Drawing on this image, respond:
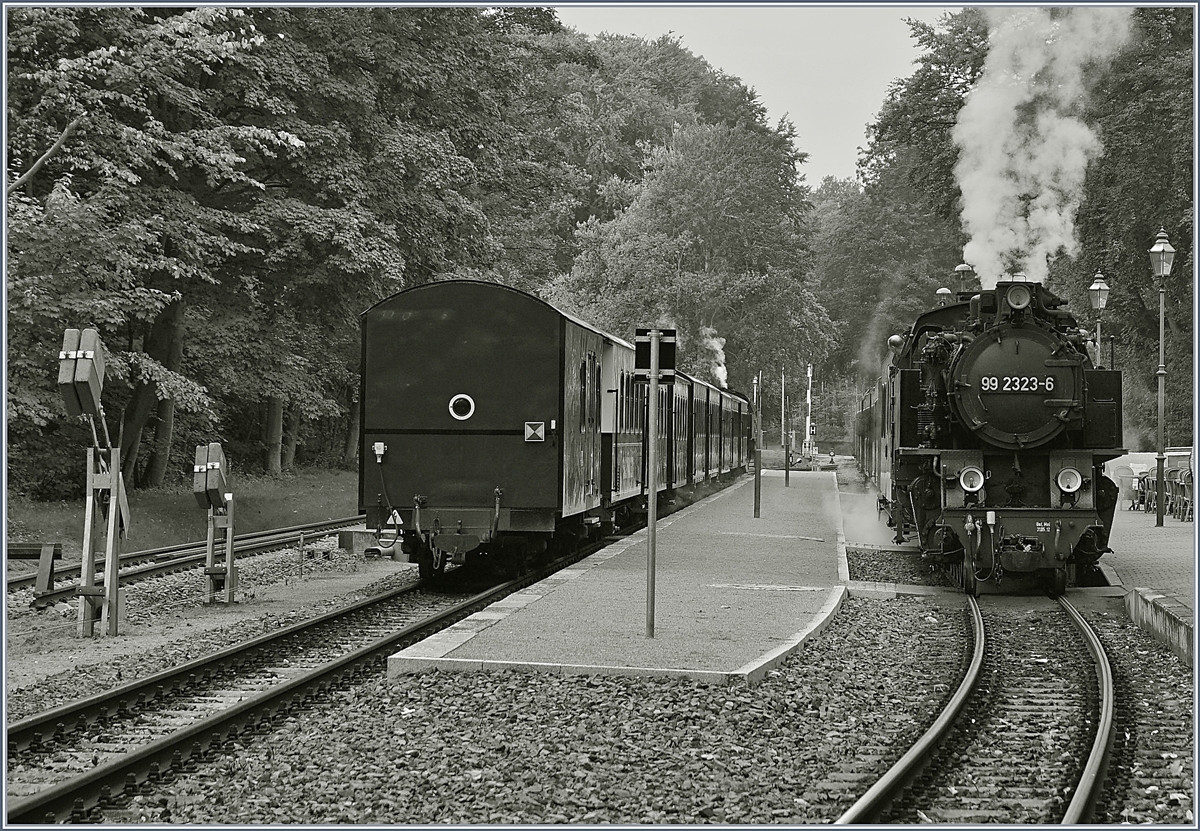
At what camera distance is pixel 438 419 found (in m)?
14.2

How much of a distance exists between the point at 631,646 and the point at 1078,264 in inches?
1214

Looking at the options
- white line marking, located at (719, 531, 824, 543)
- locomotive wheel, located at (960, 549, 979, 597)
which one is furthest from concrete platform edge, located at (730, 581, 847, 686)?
white line marking, located at (719, 531, 824, 543)

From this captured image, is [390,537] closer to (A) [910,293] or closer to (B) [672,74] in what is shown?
(A) [910,293]

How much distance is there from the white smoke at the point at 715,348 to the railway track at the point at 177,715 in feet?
113

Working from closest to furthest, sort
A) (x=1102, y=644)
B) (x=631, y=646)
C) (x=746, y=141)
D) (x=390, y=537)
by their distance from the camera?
1. (x=631, y=646)
2. (x=1102, y=644)
3. (x=390, y=537)
4. (x=746, y=141)

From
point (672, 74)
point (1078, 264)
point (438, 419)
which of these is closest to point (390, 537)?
point (438, 419)

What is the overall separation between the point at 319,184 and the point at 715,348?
25745mm

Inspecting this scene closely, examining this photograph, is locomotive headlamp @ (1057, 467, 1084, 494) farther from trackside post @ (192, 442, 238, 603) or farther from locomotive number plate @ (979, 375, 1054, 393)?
trackside post @ (192, 442, 238, 603)

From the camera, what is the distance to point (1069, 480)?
563 inches

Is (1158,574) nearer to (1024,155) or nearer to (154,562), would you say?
(1024,155)

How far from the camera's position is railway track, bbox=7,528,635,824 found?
6.56m

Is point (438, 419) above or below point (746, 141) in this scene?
below

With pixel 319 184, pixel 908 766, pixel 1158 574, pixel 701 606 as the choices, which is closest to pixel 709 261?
pixel 319 184

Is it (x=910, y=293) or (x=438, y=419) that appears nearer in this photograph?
(x=438, y=419)
